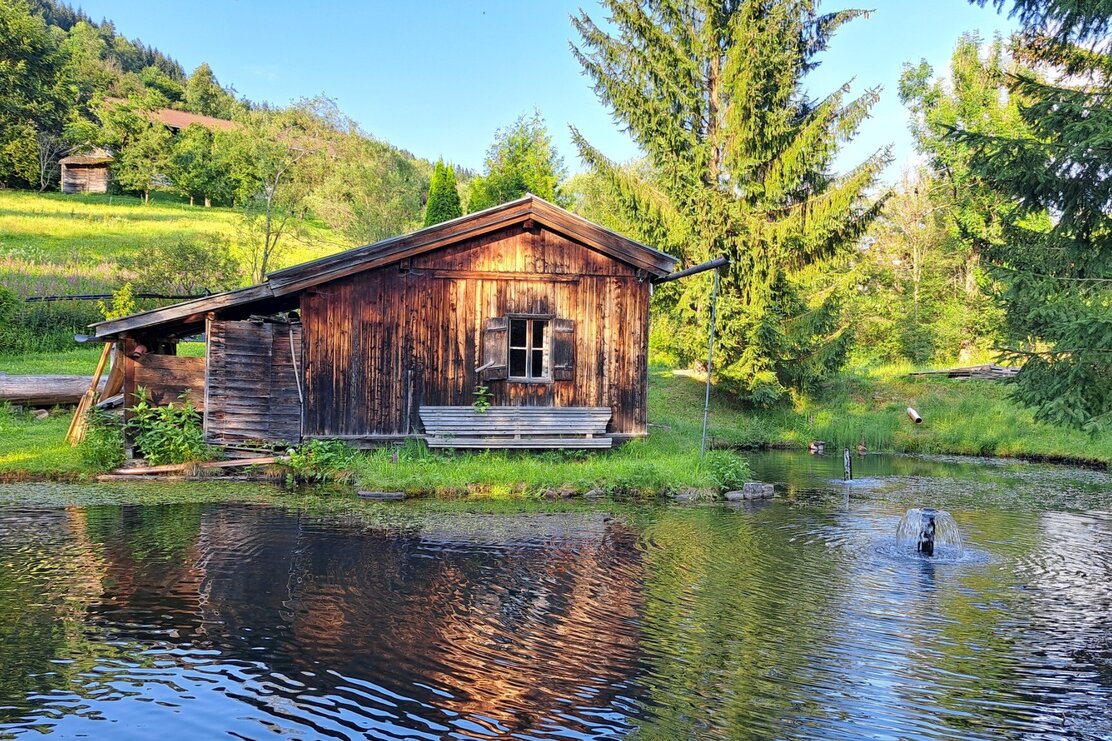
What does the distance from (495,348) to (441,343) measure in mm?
1102

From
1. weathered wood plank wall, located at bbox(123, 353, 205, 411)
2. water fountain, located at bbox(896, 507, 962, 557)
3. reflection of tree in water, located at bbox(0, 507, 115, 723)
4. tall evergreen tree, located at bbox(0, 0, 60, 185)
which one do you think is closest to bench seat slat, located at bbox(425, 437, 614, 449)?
weathered wood plank wall, located at bbox(123, 353, 205, 411)

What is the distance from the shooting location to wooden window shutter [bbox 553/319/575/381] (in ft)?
54.3

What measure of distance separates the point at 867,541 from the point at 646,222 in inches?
613

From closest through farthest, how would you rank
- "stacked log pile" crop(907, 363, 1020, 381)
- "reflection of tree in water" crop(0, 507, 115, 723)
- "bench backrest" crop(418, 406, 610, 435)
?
"reflection of tree in water" crop(0, 507, 115, 723) → "bench backrest" crop(418, 406, 610, 435) → "stacked log pile" crop(907, 363, 1020, 381)

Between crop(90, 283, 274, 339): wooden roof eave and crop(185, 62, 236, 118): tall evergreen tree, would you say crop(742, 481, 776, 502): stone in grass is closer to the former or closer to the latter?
crop(90, 283, 274, 339): wooden roof eave

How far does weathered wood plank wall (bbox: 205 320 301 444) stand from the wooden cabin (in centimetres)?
3

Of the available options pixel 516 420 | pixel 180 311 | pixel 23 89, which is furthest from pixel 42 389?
pixel 23 89

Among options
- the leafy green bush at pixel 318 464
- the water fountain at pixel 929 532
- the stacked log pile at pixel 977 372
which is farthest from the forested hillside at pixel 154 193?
the stacked log pile at pixel 977 372

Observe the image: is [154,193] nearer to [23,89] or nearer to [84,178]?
[84,178]

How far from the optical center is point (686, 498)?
47.3 ft

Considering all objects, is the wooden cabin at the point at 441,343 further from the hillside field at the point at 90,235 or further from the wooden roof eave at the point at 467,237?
the hillside field at the point at 90,235

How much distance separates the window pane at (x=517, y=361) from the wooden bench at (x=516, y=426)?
93 cm

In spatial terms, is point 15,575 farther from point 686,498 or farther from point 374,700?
point 686,498

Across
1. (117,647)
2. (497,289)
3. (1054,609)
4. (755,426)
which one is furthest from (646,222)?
(117,647)
